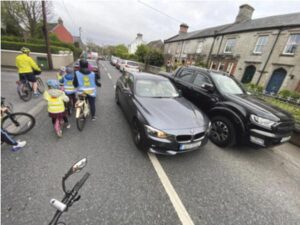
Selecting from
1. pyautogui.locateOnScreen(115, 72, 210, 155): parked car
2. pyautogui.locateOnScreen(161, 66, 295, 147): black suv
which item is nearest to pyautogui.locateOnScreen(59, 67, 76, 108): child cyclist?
pyautogui.locateOnScreen(115, 72, 210, 155): parked car

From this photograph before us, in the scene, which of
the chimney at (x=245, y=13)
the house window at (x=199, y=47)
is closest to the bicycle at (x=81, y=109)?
the house window at (x=199, y=47)

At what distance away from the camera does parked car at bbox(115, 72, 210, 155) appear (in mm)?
2682

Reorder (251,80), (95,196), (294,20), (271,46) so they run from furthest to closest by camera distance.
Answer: (251,80), (271,46), (294,20), (95,196)

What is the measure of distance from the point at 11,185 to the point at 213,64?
2160 cm

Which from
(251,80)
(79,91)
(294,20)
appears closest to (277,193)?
(79,91)

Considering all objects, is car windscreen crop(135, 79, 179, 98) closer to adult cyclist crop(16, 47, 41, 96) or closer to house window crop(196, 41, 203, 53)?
adult cyclist crop(16, 47, 41, 96)

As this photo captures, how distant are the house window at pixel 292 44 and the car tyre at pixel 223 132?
13.8m

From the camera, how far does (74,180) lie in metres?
2.32

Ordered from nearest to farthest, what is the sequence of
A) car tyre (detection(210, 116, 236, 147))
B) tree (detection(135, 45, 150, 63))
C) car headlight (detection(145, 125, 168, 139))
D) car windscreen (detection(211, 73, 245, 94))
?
car headlight (detection(145, 125, 168, 139)) < car tyre (detection(210, 116, 236, 147)) < car windscreen (detection(211, 73, 245, 94)) < tree (detection(135, 45, 150, 63))

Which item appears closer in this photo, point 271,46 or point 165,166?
point 165,166

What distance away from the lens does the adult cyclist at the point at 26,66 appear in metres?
4.94

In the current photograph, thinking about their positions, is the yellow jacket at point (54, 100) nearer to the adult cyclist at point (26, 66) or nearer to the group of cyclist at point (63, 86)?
the group of cyclist at point (63, 86)

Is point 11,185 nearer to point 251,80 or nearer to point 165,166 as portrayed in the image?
point 165,166

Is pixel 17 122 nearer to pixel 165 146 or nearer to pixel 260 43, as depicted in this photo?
pixel 165 146
